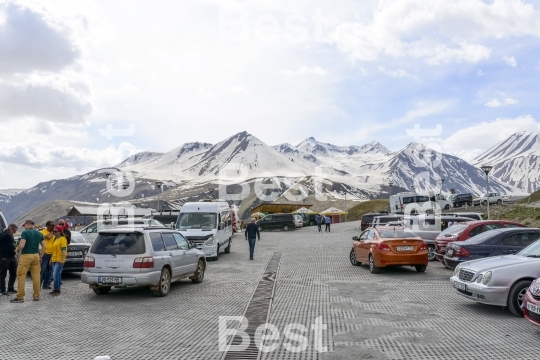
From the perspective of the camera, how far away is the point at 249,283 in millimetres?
13836

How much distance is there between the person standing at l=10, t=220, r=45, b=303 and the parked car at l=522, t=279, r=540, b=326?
9.76 m

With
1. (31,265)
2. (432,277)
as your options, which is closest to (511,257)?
(432,277)

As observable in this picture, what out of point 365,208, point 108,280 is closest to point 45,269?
point 108,280

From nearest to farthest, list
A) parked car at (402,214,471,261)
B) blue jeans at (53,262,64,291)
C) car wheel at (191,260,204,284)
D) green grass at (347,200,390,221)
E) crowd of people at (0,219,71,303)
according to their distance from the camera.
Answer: crowd of people at (0,219,71,303) < blue jeans at (53,262,64,291) < car wheel at (191,260,204,284) < parked car at (402,214,471,261) < green grass at (347,200,390,221)

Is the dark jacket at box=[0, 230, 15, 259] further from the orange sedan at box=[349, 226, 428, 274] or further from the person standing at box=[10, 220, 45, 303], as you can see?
the orange sedan at box=[349, 226, 428, 274]

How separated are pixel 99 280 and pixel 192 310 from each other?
105 inches

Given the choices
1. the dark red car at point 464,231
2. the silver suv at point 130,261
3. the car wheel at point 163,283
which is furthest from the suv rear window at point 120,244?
the dark red car at point 464,231

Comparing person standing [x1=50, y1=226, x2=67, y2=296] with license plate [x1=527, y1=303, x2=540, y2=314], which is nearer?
license plate [x1=527, y1=303, x2=540, y2=314]

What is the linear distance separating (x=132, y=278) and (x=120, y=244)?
0.91m

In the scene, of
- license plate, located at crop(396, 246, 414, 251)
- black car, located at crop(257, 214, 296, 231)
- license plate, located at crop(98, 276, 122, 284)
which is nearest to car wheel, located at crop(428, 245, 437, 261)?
license plate, located at crop(396, 246, 414, 251)

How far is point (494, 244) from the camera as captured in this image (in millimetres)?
13383

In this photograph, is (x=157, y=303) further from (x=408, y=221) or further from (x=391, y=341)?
(x=408, y=221)

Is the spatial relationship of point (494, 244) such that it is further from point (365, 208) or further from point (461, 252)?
point (365, 208)

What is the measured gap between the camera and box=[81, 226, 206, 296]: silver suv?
36.9 feet
